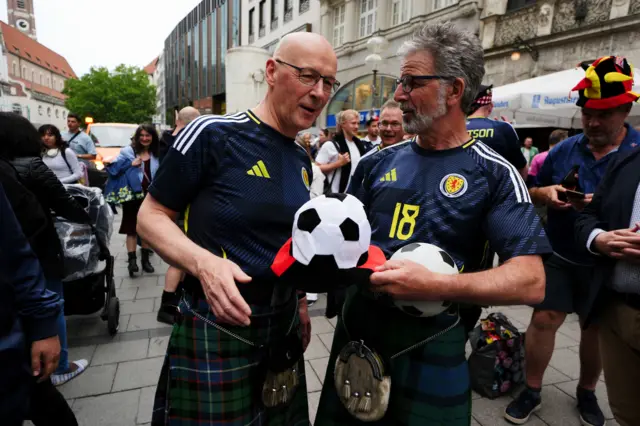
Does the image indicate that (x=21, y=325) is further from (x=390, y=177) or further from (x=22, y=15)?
(x=22, y=15)

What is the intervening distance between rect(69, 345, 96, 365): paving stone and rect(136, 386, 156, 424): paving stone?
0.72 metres

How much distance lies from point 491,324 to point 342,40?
19.1 meters

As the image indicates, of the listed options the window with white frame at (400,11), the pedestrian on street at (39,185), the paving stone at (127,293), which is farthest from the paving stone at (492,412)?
the window with white frame at (400,11)

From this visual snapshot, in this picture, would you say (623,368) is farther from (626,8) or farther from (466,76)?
(626,8)

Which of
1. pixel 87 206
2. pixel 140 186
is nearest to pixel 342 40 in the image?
pixel 140 186

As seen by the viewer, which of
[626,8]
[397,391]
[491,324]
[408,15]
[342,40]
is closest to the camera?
[397,391]

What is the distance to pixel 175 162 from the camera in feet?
4.87

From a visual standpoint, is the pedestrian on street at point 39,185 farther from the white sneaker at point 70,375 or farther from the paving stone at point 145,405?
the paving stone at point 145,405

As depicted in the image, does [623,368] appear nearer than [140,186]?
Yes

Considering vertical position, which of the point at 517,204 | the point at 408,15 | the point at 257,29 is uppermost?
the point at 257,29

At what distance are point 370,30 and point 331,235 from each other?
19.1 metres

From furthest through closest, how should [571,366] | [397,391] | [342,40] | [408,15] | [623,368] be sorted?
[342,40] < [408,15] < [571,366] < [623,368] < [397,391]

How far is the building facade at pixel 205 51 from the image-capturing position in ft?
118

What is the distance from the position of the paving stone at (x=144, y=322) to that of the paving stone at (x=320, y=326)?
59.5 inches
